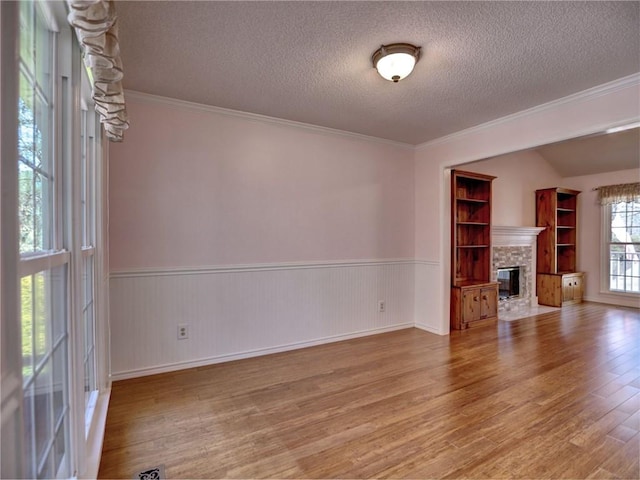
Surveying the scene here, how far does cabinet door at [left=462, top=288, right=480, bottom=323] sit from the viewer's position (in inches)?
181

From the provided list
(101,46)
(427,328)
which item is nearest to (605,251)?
(427,328)

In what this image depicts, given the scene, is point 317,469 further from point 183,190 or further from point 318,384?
point 183,190

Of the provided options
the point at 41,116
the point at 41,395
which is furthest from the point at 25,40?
the point at 41,395

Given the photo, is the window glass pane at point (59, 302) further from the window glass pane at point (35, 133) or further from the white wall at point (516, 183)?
the white wall at point (516, 183)

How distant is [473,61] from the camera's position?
7.82 ft

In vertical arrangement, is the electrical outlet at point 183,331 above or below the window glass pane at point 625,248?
below

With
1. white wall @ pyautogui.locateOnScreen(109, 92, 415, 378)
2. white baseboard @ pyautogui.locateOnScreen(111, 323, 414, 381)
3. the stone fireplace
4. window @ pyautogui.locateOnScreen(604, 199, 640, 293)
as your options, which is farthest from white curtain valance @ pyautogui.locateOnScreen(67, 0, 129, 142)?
window @ pyautogui.locateOnScreen(604, 199, 640, 293)

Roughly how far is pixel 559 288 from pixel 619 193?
2048 mm

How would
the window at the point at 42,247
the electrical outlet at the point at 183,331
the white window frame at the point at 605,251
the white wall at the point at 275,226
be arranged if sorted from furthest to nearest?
the white window frame at the point at 605,251 < the electrical outlet at the point at 183,331 < the white wall at the point at 275,226 < the window at the point at 42,247

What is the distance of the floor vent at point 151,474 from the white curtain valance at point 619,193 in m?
7.79

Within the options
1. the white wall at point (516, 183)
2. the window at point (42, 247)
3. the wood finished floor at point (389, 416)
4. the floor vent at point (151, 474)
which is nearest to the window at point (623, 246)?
the white wall at point (516, 183)

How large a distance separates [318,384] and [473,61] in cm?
277

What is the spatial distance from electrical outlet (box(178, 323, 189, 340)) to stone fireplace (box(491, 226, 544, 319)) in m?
4.62

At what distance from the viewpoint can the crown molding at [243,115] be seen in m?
2.94
